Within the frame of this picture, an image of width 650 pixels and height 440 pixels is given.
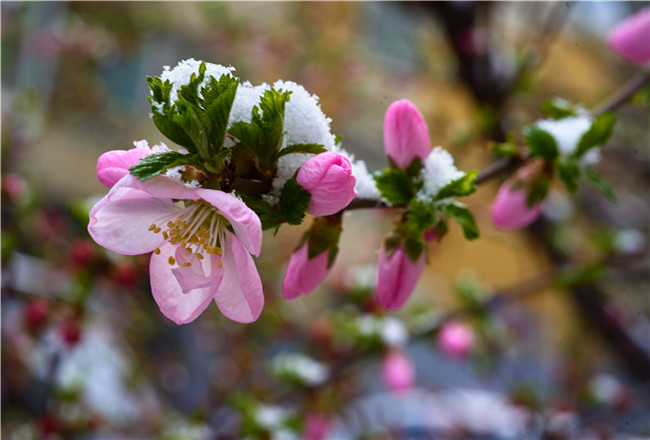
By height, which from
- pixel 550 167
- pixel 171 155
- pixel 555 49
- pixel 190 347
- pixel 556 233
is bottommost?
pixel 171 155

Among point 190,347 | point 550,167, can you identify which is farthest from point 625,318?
point 190,347

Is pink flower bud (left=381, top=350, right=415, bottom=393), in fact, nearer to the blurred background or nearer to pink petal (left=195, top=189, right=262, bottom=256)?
the blurred background

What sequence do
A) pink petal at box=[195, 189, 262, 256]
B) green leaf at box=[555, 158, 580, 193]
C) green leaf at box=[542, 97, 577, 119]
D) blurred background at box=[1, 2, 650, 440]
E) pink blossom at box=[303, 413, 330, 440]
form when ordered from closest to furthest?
pink petal at box=[195, 189, 262, 256] → green leaf at box=[555, 158, 580, 193] → green leaf at box=[542, 97, 577, 119] → pink blossom at box=[303, 413, 330, 440] → blurred background at box=[1, 2, 650, 440]

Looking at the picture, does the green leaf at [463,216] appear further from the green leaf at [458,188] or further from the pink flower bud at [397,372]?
the pink flower bud at [397,372]

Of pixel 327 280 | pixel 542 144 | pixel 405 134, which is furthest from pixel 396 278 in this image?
pixel 327 280

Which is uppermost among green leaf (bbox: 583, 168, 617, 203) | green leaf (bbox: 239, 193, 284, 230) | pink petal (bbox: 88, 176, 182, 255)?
green leaf (bbox: 583, 168, 617, 203)

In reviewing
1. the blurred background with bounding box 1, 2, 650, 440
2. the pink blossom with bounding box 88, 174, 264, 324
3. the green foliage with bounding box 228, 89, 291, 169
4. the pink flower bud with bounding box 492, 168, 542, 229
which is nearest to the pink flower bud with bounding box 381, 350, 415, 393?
the blurred background with bounding box 1, 2, 650, 440

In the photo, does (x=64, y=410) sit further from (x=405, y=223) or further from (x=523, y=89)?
(x=523, y=89)

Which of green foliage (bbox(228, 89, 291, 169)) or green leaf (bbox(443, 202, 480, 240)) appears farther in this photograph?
green leaf (bbox(443, 202, 480, 240))
